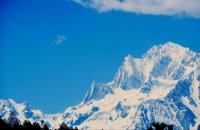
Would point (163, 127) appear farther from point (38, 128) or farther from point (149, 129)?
point (38, 128)

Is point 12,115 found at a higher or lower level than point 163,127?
higher

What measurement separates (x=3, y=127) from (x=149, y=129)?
31.0 meters

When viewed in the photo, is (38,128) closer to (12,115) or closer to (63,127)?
A: (63,127)

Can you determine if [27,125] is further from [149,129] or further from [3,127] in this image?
[149,129]

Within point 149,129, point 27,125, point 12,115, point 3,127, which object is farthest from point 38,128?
point 12,115

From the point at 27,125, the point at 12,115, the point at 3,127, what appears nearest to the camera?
the point at 3,127

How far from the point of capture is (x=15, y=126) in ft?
472

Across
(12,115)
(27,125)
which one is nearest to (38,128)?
(27,125)

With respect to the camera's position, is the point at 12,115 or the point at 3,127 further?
the point at 12,115

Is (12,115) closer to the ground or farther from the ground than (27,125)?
farther from the ground

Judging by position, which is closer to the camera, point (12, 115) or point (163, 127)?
point (163, 127)

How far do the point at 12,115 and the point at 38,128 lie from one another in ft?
176

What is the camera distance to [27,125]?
5728 inches

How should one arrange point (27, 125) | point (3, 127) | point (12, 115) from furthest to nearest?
1. point (12, 115)
2. point (27, 125)
3. point (3, 127)
